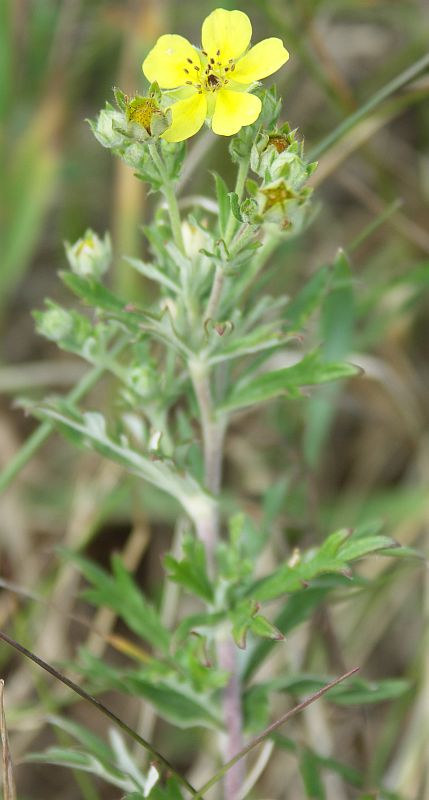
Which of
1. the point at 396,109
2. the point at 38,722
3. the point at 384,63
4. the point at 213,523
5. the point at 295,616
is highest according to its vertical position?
the point at 384,63

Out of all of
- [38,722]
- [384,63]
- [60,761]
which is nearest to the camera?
[60,761]

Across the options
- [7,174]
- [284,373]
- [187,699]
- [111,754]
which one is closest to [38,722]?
[111,754]

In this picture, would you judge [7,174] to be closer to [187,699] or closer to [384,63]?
[384,63]

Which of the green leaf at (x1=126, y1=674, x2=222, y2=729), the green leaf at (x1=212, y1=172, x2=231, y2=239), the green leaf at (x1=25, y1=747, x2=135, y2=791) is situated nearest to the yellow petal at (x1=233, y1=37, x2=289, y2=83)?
the green leaf at (x1=212, y1=172, x2=231, y2=239)

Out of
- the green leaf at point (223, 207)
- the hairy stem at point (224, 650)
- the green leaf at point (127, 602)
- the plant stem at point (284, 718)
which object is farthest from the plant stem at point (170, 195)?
the plant stem at point (284, 718)

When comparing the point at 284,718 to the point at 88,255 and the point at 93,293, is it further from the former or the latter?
the point at 88,255

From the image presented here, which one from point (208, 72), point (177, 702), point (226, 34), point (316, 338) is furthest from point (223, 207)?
point (316, 338)

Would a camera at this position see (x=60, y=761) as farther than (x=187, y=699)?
No

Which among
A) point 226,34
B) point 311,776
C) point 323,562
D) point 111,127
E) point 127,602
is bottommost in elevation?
point 311,776
